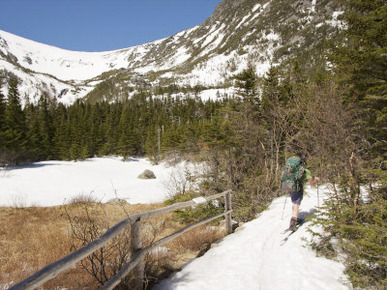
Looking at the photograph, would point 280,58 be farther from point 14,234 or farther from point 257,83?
point 14,234

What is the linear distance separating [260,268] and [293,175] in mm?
2572

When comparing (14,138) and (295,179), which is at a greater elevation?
(14,138)

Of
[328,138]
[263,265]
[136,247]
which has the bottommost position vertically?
[263,265]

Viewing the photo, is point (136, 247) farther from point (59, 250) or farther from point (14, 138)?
point (14, 138)

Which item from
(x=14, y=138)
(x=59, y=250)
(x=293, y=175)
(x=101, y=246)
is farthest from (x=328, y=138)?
(x=14, y=138)

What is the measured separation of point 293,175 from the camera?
18.8 feet

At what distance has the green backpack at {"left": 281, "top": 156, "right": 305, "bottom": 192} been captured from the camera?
569 cm

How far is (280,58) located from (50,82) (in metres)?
186

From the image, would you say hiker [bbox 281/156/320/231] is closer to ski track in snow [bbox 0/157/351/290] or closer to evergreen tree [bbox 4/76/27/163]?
ski track in snow [bbox 0/157/351/290]

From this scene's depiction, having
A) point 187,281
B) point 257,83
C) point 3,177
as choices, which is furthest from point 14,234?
point 3,177

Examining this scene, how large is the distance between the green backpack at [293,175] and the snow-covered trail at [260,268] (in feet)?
3.33

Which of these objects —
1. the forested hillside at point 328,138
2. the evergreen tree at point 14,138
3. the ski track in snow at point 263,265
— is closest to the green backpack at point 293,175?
the forested hillside at point 328,138

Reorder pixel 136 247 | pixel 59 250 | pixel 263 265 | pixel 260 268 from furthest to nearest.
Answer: pixel 59 250 → pixel 263 265 → pixel 260 268 → pixel 136 247

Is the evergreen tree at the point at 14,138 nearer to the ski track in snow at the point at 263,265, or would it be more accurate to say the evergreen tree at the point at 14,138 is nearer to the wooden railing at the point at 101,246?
the ski track in snow at the point at 263,265
